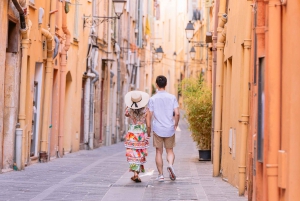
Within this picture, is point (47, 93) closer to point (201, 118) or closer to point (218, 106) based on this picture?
point (201, 118)

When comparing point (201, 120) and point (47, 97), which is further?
point (201, 120)

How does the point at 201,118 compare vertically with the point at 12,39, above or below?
below

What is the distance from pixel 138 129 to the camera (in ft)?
43.5

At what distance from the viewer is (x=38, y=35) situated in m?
17.5

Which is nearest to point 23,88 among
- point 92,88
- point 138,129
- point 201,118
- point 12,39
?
point 12,39

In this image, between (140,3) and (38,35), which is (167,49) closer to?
(140,3)

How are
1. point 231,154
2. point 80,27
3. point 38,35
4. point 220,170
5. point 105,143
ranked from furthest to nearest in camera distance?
1. point 105,143
2. point 80,27
3. point 38,35
4. point 220,170
5. point 231,154

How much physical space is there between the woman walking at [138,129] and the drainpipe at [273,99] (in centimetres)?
573

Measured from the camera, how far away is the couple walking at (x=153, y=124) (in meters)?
13.2

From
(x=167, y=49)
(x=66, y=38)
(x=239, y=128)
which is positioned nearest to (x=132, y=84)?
(x=66, y=38)

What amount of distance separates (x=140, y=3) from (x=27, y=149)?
28.8m

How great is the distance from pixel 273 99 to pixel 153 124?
6099 mm

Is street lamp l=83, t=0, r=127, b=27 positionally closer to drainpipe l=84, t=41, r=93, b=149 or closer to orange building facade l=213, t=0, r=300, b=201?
drainpipe l=84, t=41, r=93, b=149

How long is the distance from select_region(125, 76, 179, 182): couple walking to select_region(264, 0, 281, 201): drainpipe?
18.8 feet
